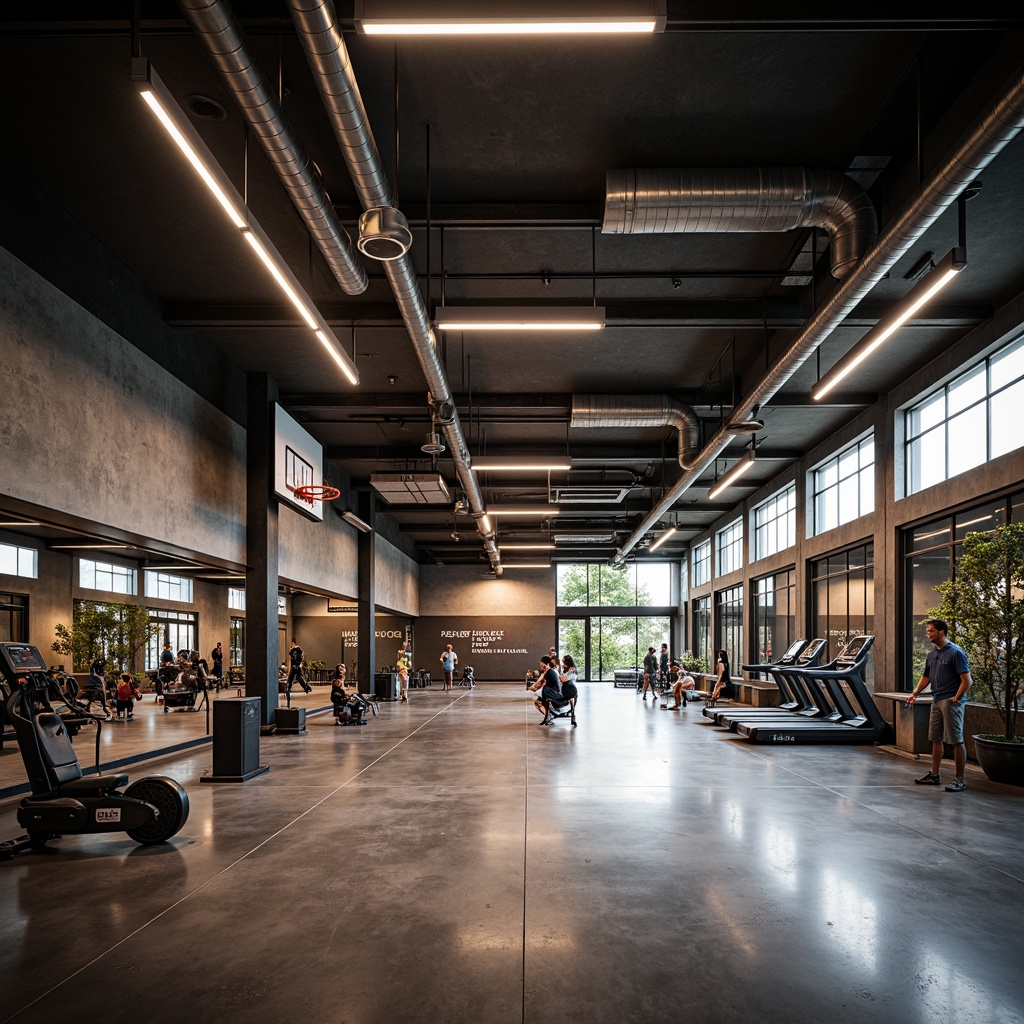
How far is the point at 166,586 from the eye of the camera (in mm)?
22984

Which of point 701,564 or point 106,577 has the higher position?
point 701,564

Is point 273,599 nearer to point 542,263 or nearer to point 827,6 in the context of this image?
point 542,263

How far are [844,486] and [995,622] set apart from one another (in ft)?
23.6

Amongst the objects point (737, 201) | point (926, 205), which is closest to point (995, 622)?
point (926, 205)

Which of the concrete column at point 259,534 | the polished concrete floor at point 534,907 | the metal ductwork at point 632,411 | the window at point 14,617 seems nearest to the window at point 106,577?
the window at point 14,617

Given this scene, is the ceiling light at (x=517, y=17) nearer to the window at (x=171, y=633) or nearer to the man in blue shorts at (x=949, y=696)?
the man in blue shorts at (x=949, y=696)

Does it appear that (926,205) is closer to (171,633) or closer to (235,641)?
(171,633)

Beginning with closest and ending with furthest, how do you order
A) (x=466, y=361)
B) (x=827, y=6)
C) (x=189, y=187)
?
(x=827, y=6), (x=189, y=187), (x=466, y=361)

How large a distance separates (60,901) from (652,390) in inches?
406

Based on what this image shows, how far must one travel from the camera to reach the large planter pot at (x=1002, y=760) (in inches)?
307

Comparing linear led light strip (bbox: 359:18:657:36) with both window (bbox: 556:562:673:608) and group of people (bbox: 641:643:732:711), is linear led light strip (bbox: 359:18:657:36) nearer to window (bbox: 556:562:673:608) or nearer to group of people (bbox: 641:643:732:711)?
group of people (bbox: 641:643:732:711)

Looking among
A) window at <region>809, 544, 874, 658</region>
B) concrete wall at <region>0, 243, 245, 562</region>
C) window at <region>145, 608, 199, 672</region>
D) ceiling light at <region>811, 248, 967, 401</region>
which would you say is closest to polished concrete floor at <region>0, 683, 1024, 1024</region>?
concrete wall at <region>0, 243, 245, 562</region>

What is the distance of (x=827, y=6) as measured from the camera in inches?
185

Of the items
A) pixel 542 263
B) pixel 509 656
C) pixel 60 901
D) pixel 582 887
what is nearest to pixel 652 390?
pixel 542 263
